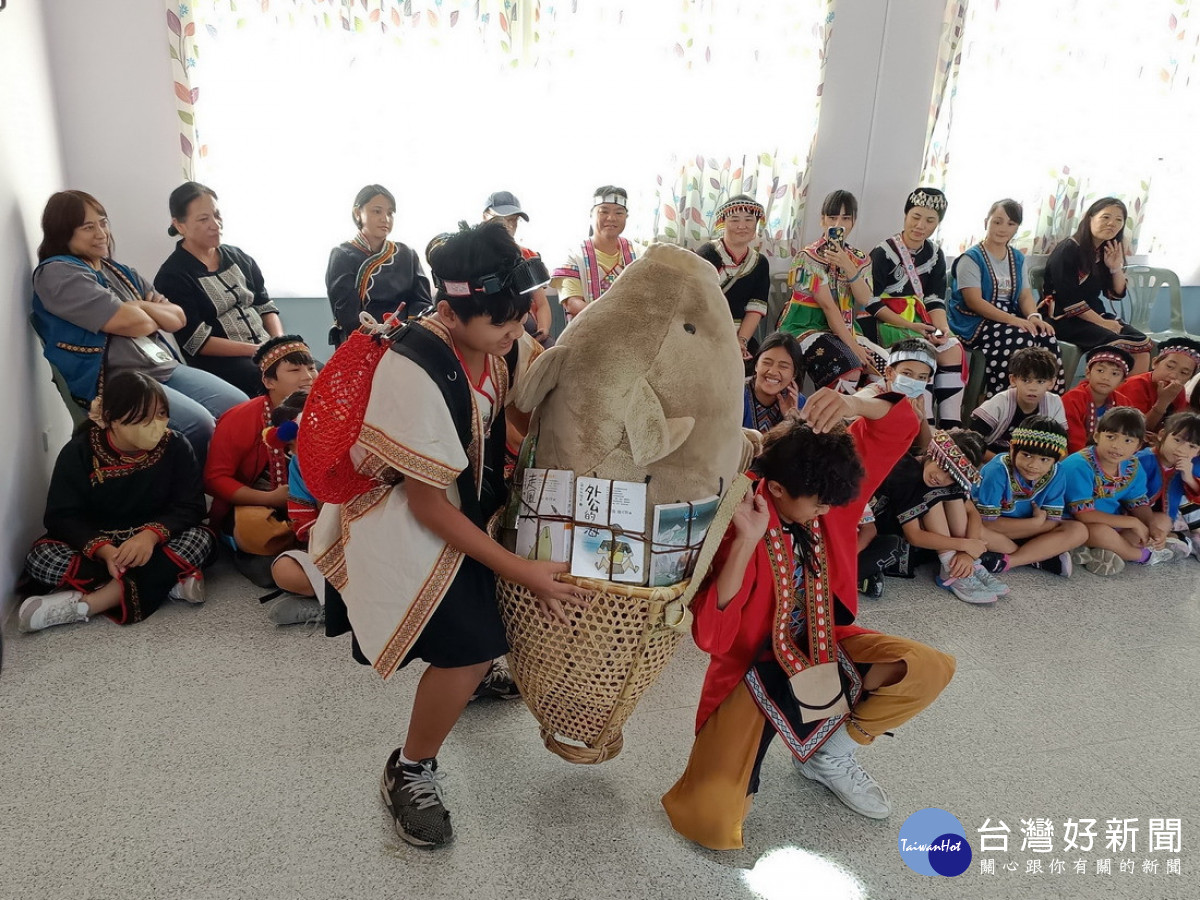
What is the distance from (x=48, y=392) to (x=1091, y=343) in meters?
4.64

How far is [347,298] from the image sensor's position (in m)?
3.26

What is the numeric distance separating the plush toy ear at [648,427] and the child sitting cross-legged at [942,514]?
1.61m

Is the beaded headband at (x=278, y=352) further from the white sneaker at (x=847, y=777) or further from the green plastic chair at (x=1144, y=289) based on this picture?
the green plastic chair at (x=1144, y=289)

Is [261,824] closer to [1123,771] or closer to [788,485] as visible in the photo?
[788,485]

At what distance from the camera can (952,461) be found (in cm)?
262

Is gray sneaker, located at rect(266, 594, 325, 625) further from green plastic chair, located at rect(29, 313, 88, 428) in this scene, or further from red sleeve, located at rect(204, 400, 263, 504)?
green plastic chair, located at rect(29, 313, 88, 428)

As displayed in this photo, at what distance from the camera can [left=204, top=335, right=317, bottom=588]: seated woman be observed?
2.42m

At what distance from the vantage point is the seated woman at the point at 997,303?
3914 millimetres

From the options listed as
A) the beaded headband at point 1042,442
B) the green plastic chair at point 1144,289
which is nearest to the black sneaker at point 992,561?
the beaded headband at point 1042,442

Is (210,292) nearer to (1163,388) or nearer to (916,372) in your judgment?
(916,372)

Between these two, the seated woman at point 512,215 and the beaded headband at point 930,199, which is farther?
the beaded headband at point 930,199

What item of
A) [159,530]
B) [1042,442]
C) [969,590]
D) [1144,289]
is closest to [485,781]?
[159,530]

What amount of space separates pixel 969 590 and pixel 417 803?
1864 mm

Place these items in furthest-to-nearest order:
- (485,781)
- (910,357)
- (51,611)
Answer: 1. (910,357)
2. (51,611)
3. (485,781)
